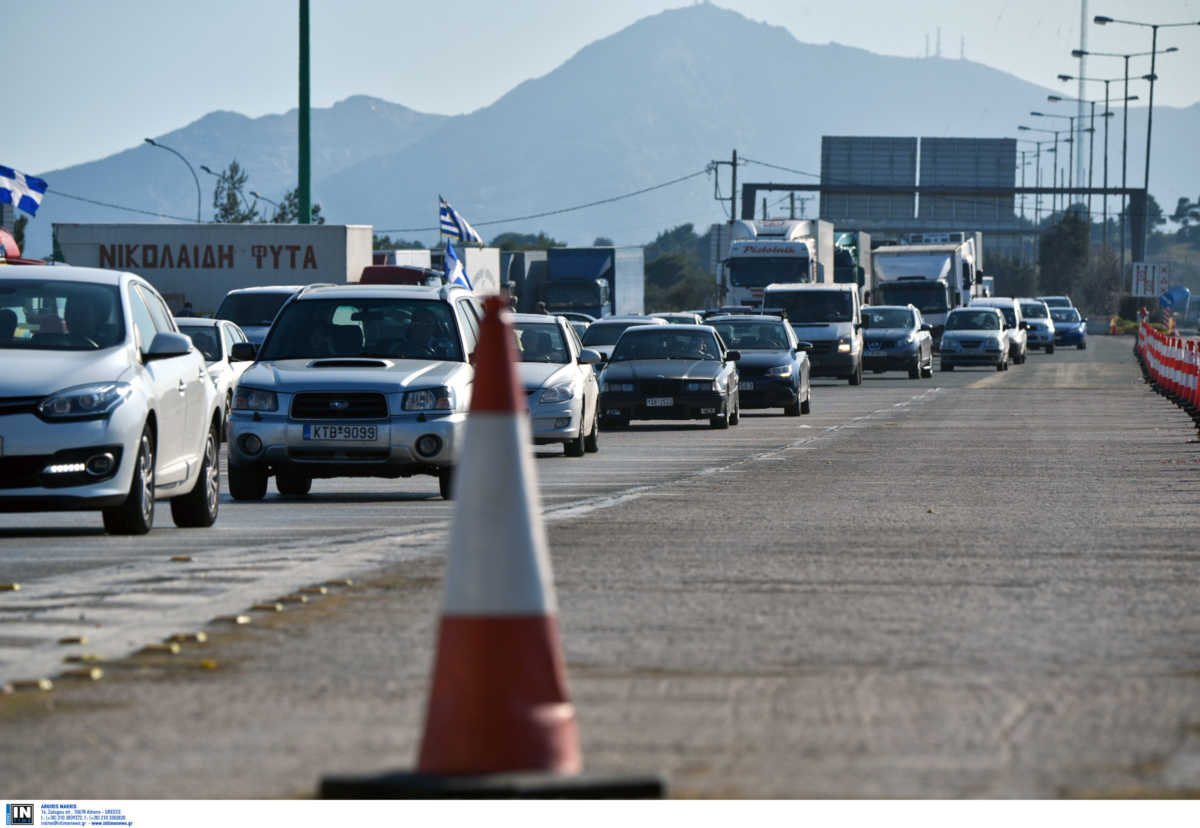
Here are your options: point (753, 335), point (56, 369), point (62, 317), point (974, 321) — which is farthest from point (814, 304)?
point (56, 369)

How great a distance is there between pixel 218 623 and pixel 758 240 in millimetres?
50774

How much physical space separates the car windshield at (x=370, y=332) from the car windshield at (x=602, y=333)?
2086 centimetres

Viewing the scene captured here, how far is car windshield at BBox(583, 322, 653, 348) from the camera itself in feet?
132

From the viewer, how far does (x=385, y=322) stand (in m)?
18.7

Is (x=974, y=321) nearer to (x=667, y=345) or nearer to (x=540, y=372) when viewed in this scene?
(x=667, y=345)

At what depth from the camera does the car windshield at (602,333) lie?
40188 millimetres

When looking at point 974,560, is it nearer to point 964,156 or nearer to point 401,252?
point 401,252

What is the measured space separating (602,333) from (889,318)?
17.2 metres

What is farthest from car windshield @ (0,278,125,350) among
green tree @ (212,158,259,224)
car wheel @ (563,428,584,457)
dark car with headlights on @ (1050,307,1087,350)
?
green tree @ (212,158,259,224)

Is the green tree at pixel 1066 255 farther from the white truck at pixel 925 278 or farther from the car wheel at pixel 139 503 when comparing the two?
the car wheel at pixel 139 503

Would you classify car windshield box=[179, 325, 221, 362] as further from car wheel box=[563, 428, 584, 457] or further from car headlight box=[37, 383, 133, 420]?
car headlight box=[37, 383, 133, 420]

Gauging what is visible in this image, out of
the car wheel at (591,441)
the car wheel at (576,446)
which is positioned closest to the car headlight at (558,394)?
the car wheel at (576,446)

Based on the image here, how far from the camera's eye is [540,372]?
80.9 feet

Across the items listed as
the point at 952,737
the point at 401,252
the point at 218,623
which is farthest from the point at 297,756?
the point at 401,252
